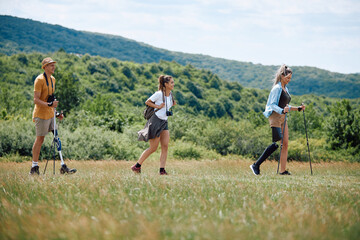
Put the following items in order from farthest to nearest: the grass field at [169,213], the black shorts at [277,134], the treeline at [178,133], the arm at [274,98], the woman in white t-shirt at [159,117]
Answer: the treeline at [178,133] < the black shorts at [277,134] < the arm at [274,98] < the woman in white t-shirt at [159,117] < the grass field at [169,213]

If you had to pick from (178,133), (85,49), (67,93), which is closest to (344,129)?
(178,133)

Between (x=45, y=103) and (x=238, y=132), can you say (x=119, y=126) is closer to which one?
(x=238, y=132)

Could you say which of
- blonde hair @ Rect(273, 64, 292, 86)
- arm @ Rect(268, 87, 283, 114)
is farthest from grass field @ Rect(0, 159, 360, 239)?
blonde hair @ Rect(273, 64, 292, 86)

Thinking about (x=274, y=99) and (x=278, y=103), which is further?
(x=278, y=103)

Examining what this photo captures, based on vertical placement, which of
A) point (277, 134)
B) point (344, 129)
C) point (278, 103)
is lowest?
point (344, 129)

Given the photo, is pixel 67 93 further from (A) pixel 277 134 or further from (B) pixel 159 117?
(A) pixel 277 134

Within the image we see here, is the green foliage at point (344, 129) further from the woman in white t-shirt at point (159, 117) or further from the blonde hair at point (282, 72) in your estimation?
the woman in white t-shirt at point (159, 117)

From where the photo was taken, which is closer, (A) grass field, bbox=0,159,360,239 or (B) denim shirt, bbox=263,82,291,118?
(A) grass field, bbox=0,159,360,239

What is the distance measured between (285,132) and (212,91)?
101047mm

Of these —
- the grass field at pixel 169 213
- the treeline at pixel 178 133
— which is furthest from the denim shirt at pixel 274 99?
the treeline at pixel 178 133

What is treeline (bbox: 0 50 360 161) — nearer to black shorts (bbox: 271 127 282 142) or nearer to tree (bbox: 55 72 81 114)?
tree (bbox: 55 72 81 114)

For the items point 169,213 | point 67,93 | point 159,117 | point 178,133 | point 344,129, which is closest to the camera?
point 169,213

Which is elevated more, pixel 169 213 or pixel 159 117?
pixel 159 117

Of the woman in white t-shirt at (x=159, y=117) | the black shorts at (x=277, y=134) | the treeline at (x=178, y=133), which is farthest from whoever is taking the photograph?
the treeline at (x=178, y=133)
